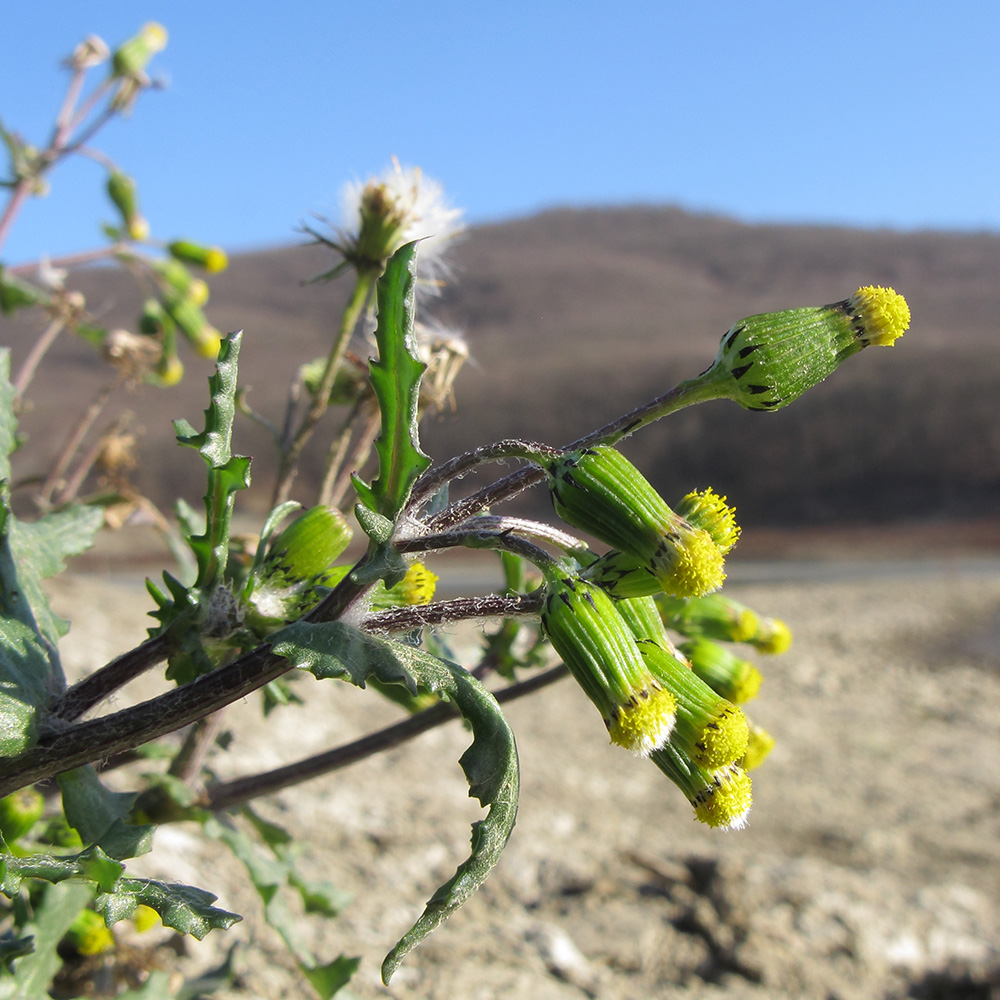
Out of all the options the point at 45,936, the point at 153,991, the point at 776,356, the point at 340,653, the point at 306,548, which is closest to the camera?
the point at 340,653

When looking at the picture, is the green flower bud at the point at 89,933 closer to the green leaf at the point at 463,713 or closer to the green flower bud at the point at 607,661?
the green leaf at the point at 463,713

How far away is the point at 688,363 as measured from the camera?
22641 millimetres

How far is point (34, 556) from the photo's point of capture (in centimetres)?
136

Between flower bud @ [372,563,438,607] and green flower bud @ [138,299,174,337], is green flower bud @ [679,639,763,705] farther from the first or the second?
green flower bud @ [138,299,174,337]

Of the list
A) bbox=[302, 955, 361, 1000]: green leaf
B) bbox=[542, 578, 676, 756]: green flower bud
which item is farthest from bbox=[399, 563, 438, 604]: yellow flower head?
bbox=[302, 955, 361, 1000]: green leaf

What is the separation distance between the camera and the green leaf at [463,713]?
888mm

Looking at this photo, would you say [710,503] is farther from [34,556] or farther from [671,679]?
[34,556]

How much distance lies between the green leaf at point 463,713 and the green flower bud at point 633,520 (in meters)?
0.21

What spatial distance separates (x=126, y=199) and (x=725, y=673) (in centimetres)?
246

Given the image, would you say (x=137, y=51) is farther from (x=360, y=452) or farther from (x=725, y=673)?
(x=725, y=673)

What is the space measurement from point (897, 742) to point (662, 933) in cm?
256

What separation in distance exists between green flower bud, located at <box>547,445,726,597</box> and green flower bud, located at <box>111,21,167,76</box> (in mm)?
2715

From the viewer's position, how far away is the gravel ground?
208 cm

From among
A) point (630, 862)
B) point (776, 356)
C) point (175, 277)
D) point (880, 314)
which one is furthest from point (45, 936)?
point (175, 277)
